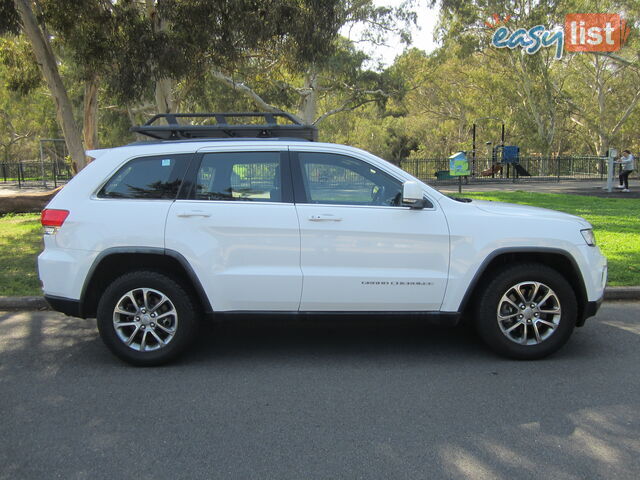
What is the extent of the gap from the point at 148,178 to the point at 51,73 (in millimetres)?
9866

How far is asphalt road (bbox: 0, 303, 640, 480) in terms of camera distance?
3.03 meters

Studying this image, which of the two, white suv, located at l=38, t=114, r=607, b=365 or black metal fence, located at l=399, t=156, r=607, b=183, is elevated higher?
black metal fence, located at l=399, t=156, r=607, b=183

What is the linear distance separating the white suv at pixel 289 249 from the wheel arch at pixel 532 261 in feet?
0.04

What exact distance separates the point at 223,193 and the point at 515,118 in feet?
146

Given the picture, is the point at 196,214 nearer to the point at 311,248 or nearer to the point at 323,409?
the point at 311,248

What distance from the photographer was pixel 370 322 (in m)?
4.48

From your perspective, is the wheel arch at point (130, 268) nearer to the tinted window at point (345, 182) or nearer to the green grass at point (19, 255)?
the tinted window at point (345, 182)

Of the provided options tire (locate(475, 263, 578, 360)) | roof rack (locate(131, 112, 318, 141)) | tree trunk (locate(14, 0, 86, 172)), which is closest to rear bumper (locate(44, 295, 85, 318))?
roof rack (locate(131, 112, 318, 141))

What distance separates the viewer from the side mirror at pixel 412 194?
164 inches

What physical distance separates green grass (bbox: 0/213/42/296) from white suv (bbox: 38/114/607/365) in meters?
2.58

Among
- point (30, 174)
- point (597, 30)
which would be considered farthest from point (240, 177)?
point (597, 30)

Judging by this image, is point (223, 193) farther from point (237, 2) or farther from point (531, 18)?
point (531, 18)

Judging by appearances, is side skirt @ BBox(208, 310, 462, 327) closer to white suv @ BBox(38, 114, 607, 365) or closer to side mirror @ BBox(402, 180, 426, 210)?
white suv @ BBox(38, 114, 607, 365)

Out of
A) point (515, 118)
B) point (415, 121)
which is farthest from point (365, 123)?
point (515, 118)
